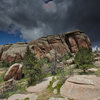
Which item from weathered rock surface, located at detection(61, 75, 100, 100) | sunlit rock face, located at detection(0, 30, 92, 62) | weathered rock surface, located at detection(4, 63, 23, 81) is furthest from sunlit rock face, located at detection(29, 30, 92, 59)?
weathered rock surface, located at detection(61, 75, 100, 100)

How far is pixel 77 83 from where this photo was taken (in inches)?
510

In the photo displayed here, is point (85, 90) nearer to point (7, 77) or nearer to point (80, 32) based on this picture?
Answer: point (7, 77)

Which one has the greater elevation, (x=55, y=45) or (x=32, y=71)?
(x=55, y=45)

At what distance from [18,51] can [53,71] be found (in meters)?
47.1

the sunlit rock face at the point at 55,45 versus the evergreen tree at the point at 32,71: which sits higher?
the sunlit rock face at the point at 55,45

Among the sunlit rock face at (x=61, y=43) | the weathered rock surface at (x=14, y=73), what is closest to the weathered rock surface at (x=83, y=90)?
the weathered rock surface at (x=14, y=73)

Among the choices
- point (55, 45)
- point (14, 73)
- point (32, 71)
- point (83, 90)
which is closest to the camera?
point (83, 90)

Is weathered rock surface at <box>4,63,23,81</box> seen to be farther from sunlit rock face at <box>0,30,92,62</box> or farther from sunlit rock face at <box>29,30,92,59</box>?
sunlit rock face at <box>29,30,92,59</box>

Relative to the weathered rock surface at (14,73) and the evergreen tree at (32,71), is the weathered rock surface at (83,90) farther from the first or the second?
the weathered rock surface at (14,73)

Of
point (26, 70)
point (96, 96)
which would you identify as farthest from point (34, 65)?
point (96, 96)

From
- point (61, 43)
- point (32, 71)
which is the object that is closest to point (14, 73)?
point (32, 71)

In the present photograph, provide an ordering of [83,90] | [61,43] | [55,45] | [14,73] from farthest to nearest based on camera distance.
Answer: [61,43]
[55,45]
[14,73]
[83,90]

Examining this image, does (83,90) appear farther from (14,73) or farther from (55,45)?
(55,45)

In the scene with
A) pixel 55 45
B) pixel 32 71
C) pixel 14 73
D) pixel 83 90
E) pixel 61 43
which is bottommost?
pixel 14 73
